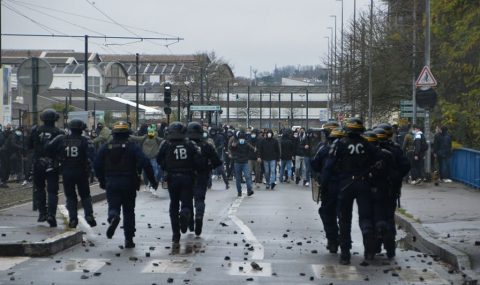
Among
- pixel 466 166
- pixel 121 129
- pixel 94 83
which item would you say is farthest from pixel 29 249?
pixel 94 83

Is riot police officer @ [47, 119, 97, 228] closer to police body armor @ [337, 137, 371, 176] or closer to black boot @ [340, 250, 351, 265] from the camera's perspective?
police body armor @ [337, 137, 371, 176]

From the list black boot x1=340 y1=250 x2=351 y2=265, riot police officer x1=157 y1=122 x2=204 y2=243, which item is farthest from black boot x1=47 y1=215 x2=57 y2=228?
black boot x1=340 y1=250 x2=351 y2=265

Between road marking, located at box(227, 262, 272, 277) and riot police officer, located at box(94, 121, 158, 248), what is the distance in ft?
8.09

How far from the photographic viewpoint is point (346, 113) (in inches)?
2464

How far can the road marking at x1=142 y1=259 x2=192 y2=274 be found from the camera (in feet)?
40.1

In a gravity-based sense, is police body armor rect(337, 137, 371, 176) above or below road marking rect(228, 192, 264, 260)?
above

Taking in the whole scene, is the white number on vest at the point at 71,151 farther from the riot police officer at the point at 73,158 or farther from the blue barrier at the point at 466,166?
the blue barrier at the point at 466,166

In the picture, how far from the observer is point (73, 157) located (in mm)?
16266

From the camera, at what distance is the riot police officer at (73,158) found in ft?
53.3

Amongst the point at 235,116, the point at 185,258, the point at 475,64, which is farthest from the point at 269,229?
the point at 235,116

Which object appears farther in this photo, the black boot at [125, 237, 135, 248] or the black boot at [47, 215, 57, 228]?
the black boot at [47, 215, 57, 228]

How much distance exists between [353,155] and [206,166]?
3.32m

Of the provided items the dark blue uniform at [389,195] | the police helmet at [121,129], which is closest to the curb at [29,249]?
the police helmet at [121,129]

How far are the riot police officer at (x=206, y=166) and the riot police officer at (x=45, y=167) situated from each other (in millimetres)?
2155
